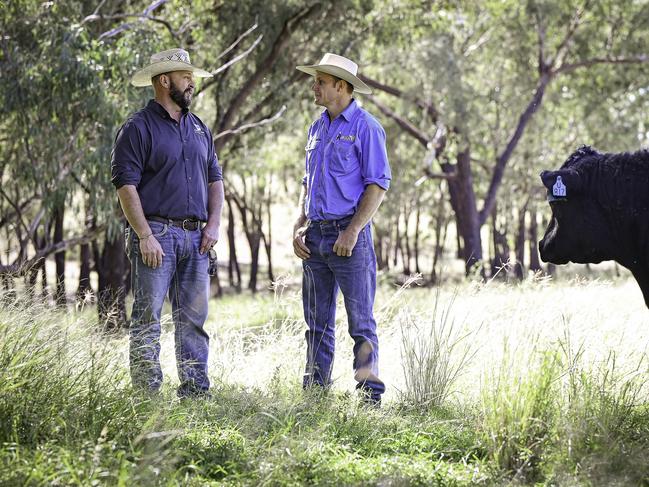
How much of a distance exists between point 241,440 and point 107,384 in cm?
85

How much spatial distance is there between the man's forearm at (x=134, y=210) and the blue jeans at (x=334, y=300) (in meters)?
1.16

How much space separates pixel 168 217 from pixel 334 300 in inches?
52.3

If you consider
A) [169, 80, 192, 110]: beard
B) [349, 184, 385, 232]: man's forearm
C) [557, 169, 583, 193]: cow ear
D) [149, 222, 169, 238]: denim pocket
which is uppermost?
[169, 80, 192, 110]: beard

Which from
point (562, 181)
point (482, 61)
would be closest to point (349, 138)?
point (562, 181)

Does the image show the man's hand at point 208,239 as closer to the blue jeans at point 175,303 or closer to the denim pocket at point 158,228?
the blue jeans at point 175,303

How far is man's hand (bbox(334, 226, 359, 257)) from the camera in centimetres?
533

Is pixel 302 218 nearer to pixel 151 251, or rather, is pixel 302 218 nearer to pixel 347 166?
pixel 347 166

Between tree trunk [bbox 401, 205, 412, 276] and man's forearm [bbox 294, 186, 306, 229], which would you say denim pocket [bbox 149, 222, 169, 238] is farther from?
tree trunk [bbox 401, 205, 412, 276]

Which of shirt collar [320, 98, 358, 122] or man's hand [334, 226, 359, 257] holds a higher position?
shirt collar [320, 98, 358, 122]

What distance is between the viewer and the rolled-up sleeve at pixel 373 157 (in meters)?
5.47

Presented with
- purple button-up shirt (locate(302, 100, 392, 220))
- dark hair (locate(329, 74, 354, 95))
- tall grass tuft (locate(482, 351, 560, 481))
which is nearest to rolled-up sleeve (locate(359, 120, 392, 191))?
purple button-up shirt (locate(302, 100, 392, 220))

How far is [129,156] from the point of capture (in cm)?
532

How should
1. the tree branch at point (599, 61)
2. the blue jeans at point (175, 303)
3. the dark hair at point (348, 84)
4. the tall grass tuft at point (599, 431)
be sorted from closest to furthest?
the tall grass tuft at point (599, 431), the blue jeans at point (175, 303), the dark hair at point (348, 84), the tree branch at point (599, 61)

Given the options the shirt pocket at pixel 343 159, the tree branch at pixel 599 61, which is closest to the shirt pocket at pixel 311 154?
the shirt pocket at pixel 343 159
